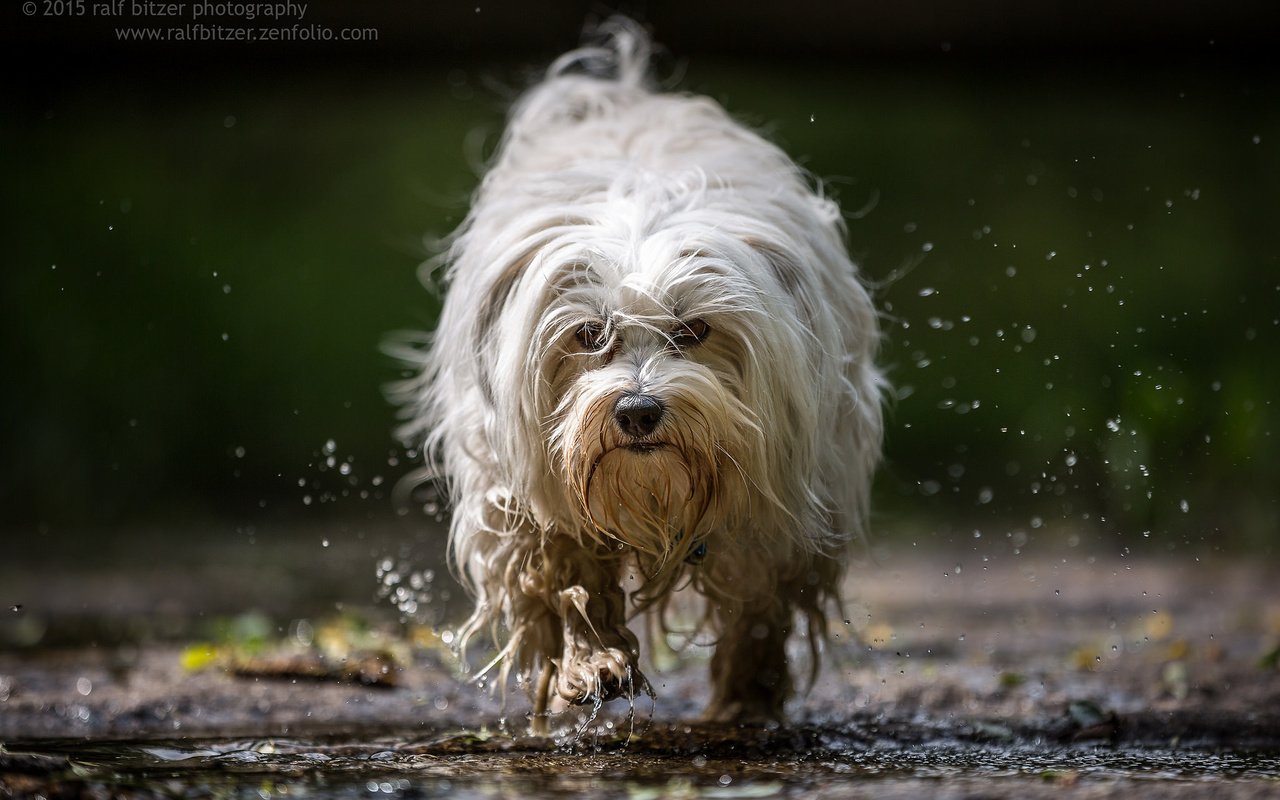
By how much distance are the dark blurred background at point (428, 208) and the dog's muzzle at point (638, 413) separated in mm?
5623

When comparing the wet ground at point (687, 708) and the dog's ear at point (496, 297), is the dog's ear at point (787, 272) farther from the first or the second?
the wet ground at point (687, 708)

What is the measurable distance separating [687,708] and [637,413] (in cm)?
146

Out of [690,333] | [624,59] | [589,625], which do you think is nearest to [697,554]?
[589,625]

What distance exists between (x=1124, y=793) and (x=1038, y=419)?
5.97m

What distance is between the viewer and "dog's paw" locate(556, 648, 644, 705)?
3676 mm

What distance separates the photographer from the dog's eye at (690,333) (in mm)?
3547

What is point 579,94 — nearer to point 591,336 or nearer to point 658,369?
point 591,336

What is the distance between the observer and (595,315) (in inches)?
140

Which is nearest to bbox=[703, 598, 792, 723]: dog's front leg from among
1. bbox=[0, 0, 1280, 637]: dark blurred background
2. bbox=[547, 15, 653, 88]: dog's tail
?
bbox=[547, 15, 653, 88]: dog's tail

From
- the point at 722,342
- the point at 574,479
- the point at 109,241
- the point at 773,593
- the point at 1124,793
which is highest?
the point at 109,241

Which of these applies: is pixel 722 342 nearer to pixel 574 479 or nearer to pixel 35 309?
pixel 574 479

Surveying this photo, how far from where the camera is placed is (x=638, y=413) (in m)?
3.37

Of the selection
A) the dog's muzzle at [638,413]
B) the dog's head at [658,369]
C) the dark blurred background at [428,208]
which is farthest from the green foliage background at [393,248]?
the dog's muzzle at [638,413]

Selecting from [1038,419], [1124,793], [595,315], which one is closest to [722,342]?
[595,315]
